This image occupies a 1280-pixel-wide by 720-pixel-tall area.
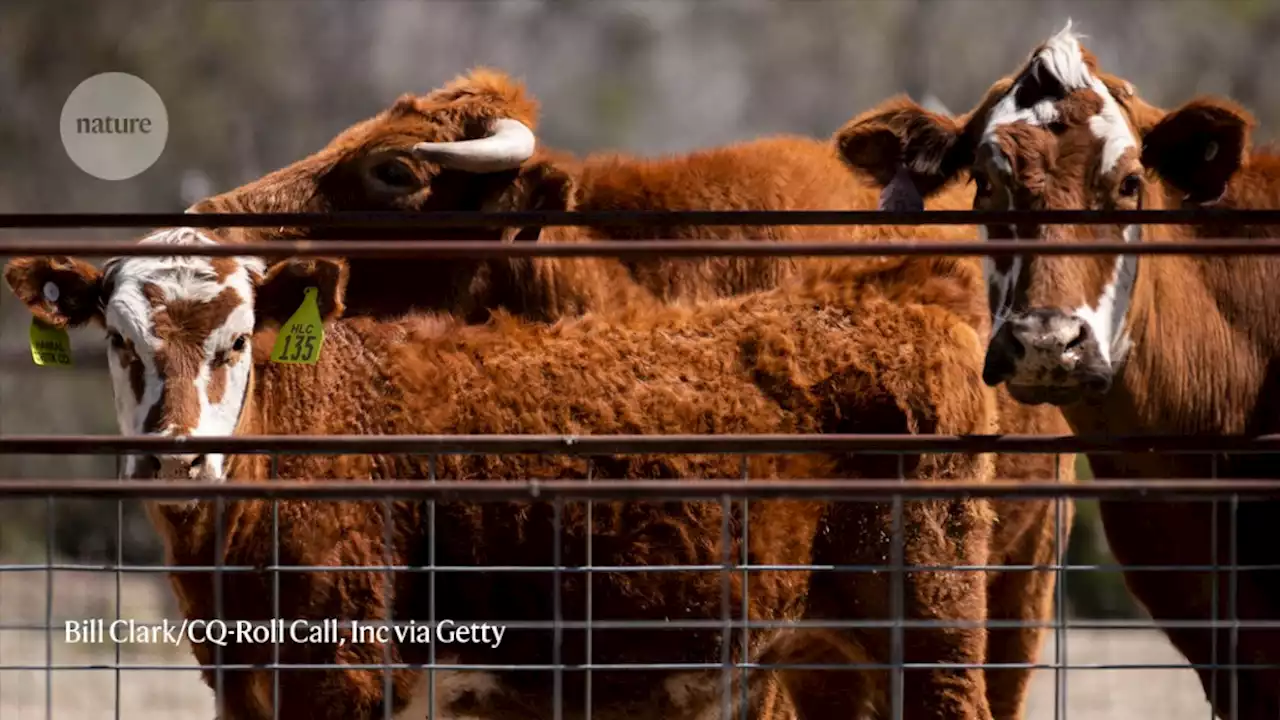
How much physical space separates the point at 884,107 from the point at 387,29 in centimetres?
1051

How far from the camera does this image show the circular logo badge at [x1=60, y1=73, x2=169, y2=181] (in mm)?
12336

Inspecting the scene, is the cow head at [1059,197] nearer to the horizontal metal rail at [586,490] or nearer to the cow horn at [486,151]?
the horizontal metal rail at [586,490]

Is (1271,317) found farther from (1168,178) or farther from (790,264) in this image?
(790,264)

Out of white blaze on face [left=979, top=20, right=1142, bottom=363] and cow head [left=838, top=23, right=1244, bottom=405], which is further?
white blaze on face [left=979, top=20, right=1142, bottom=363]

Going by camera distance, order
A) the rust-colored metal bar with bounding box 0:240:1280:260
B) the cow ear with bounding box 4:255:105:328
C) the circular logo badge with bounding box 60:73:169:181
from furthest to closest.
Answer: the circular logo badge with bounding box 60:73:169:181, the cow ear with bounding box 4:255:105:328, the rust-colored metal bar with bounding box 0:240:1280:260

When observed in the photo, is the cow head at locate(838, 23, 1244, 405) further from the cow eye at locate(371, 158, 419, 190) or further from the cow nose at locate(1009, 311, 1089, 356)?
the cow eye at locate(371, 158, 419, 190)

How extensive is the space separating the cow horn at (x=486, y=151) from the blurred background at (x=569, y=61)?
7970 mm

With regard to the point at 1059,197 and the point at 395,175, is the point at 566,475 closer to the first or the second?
the point at 1059,197

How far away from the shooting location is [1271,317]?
4.12 metres

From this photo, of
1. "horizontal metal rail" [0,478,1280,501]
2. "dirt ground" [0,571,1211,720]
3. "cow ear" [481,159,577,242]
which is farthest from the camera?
"dirt ground" [0,571,1211,720]

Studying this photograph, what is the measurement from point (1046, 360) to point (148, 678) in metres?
6.75

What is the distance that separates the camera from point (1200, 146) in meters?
4.02

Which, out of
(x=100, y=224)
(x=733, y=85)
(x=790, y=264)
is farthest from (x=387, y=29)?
(x=100, y=224)

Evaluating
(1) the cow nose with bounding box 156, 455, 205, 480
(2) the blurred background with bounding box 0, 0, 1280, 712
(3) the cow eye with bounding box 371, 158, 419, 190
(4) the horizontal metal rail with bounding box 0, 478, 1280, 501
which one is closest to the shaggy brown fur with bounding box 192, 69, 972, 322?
(3) the cow eye with bounding box 371, 158, 419, 190
